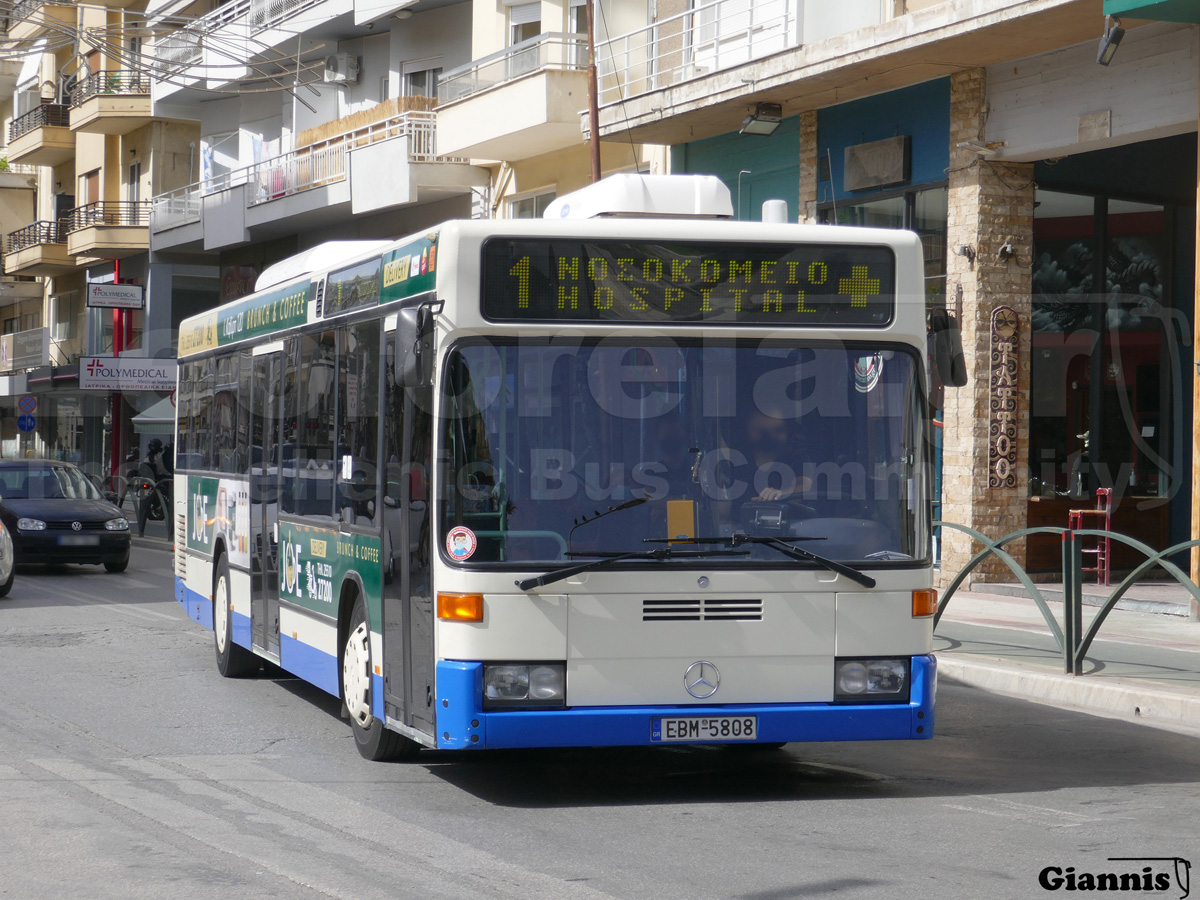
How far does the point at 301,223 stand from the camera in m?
33.5

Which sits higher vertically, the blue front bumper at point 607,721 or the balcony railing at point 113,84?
the balcony railing at point 113,84

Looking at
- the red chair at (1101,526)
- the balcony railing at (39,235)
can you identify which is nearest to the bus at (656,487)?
the red chair at (1101,526)

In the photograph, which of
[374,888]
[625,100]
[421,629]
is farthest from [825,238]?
[625,100]

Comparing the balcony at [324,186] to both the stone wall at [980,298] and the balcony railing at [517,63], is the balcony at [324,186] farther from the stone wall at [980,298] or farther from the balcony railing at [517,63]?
the stone wall at [980,298]

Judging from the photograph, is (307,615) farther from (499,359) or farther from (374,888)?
(374,888)

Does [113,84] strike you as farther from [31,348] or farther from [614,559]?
[614,559]

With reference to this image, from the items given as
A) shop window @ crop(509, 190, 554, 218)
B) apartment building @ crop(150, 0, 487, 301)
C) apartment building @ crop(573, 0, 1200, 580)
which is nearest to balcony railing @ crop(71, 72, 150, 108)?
apartment building @ crop(150, 0, 487, 301)

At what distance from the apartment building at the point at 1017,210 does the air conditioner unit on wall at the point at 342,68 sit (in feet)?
42.6

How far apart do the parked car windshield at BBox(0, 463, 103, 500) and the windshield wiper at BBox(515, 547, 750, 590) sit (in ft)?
53.9

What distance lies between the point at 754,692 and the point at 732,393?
4.40ft

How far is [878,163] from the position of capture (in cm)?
1931

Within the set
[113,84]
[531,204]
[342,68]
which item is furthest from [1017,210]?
[113,84]

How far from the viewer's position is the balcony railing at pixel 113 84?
4231cm

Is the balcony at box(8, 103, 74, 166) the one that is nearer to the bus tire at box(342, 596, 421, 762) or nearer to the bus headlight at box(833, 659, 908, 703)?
the bus tire at box(342, 596, 421, 762)
